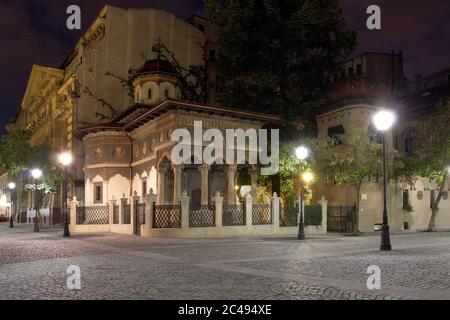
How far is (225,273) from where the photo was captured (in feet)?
36.4

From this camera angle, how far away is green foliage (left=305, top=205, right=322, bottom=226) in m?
28.5

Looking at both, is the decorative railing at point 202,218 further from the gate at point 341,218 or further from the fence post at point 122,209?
the gate at point 341,218

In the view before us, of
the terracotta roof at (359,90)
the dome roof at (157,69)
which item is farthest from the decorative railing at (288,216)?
the dome roof at (157,69)

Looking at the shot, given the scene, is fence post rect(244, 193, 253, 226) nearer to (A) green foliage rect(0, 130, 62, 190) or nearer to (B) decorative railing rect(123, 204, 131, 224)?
(B) decorative railing rect(123, 204, 131, 224)

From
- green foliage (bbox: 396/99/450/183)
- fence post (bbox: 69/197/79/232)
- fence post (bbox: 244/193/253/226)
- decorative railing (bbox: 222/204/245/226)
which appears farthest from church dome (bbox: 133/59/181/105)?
green foliage (bbox: 396/99/450/183)

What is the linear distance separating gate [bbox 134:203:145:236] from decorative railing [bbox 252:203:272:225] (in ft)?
19.1

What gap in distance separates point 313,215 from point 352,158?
3966 millimetres

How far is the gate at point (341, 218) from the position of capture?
100 feet

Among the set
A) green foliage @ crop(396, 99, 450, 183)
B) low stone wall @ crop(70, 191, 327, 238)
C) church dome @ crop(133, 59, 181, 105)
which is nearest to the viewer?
low stone wall @ crop(70, 191, 327, 238)

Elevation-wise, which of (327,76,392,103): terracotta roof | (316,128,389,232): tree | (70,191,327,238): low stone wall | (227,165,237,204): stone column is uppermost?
(327,76,392,103): terracotta roof

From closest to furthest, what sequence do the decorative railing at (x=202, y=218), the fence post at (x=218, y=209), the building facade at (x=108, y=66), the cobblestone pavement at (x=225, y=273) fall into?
1. the cobblestone pavement at (x=225, y=273)
2. the decorative railing at (x=202, y=218)
3. the fence post at (x=218, y=209)
4. the building facade at (x=108, y=66)

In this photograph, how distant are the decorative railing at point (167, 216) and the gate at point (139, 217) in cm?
153

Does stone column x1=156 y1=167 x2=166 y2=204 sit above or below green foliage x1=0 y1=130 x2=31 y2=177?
below
